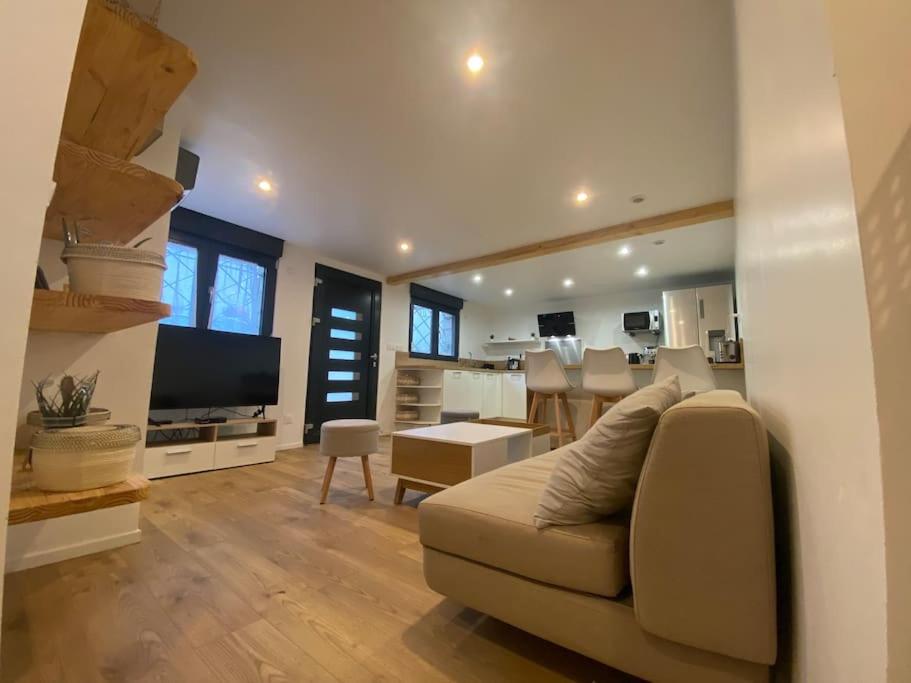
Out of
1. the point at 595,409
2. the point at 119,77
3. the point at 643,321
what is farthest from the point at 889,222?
the point at 643,321

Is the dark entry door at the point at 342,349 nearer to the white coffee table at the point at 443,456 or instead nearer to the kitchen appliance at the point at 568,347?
the white coffee table at the point at 443,456

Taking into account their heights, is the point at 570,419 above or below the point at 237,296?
below

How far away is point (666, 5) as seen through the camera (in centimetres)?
149

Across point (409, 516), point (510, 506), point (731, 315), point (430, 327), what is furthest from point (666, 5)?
point (430, 327)

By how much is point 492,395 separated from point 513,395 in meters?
0.33

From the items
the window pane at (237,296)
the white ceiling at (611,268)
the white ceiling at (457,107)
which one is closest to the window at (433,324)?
the white ceiling at (611,268)

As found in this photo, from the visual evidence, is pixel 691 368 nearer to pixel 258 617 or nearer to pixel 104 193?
pixel 258 617

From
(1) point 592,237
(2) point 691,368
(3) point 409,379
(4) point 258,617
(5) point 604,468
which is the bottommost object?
(4) point 258,617

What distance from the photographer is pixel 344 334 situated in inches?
191

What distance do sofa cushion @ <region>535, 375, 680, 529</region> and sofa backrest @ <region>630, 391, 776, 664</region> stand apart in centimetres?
9

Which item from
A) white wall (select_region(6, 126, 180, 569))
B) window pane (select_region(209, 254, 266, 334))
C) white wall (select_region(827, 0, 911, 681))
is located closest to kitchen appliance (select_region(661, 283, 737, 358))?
white wall (select_region(827, 0, 911, 681))

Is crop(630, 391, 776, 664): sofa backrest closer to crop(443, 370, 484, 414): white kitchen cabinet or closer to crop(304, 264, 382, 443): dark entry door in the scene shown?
crop(304, 264, 382, 443): dark entry door

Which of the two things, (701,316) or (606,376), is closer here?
(606,376)

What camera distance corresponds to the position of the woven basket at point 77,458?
85cm
